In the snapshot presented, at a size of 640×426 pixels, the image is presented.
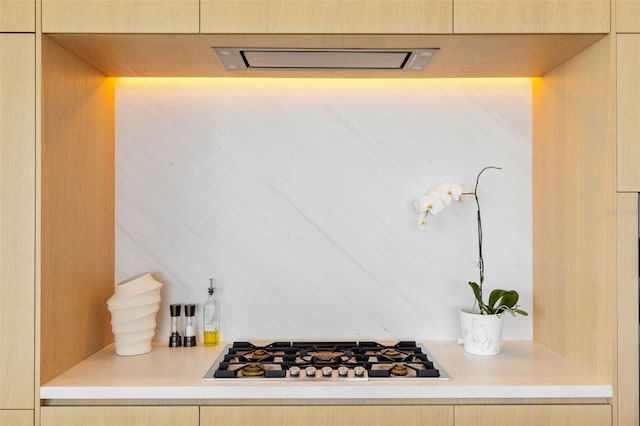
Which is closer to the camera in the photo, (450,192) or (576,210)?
(576,210)

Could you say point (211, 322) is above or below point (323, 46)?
below

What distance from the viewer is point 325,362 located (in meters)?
1.77

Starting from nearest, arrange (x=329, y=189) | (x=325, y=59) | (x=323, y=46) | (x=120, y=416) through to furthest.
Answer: (x=120, y=416) < (x=323, y=46) < (x=325, y=59) < (x=329, y=189)

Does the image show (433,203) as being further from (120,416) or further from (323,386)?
(120,416)

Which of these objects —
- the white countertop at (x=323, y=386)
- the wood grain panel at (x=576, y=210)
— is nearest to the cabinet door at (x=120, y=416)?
the white countertop at (x=323, y=386)

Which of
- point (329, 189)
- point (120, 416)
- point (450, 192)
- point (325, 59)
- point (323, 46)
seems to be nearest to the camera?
point (120, 416)

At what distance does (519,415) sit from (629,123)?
91cm
